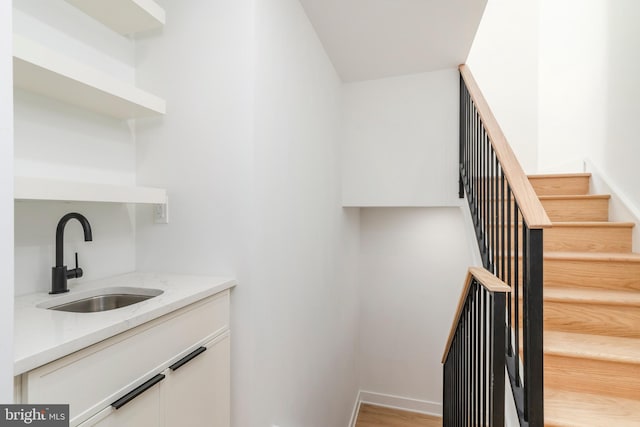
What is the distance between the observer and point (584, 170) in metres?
2.95

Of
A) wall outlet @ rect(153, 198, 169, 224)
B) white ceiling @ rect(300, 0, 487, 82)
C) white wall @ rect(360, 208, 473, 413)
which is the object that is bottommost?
white wall @ rect(360, 208, 473, 413)

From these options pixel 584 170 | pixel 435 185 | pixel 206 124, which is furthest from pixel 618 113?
pixel 206 124

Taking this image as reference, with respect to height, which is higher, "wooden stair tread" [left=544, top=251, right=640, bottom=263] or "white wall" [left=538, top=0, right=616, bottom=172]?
"white wall" [left=538, top=0, right=616, bottom=172]

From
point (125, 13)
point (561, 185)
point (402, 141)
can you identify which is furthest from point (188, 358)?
point (561, 185)

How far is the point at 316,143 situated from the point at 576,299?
1838 millimetres

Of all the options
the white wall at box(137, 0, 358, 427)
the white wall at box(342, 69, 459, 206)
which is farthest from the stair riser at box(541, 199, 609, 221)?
the white wall at box(137, 0, 358, 427)

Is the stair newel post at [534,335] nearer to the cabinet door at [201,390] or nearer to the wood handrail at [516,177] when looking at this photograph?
the wood handrail at [516,177]

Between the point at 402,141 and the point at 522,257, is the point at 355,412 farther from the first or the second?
the point at 522,257

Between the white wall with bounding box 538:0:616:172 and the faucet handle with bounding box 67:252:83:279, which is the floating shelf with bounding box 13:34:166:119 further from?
the white wall with bounding box 538:0:616:172

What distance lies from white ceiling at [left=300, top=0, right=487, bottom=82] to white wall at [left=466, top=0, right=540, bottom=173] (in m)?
1.11

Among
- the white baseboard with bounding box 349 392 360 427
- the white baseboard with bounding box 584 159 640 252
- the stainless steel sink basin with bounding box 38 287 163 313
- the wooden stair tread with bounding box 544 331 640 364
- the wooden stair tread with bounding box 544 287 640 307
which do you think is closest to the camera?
the stainless steel sink basin with bounding box 38 287 163 313

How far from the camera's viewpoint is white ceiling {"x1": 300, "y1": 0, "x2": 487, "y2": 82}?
203 cm

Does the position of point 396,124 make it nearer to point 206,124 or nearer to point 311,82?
point 311,82

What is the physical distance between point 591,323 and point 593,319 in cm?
3
